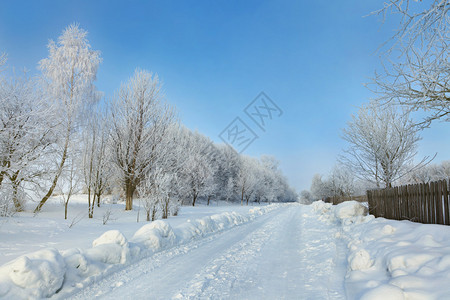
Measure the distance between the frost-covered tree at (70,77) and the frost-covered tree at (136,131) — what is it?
6.62 feet

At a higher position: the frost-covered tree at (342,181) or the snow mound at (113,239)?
the frost-covered tree at (342,181)

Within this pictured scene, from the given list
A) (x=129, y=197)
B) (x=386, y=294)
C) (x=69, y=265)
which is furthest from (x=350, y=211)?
(x=129, y=197)

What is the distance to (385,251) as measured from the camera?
14.4ft

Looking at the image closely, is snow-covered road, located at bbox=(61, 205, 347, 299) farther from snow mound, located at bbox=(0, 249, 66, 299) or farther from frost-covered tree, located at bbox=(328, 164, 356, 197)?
frost-covered tree, located at bbox=(328, 164, 356, 197)

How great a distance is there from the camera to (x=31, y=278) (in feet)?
10.3

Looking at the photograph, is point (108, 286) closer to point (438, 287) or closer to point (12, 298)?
point (12, 298)

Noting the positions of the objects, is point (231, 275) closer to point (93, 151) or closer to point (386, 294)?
point (386, 294)

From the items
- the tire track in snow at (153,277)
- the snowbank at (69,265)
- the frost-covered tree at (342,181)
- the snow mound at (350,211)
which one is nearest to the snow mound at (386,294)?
the tire track in snow at (153,277)

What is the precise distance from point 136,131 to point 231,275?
46.1ft

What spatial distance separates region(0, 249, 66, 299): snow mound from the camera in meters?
3.00

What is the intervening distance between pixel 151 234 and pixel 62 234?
340cm

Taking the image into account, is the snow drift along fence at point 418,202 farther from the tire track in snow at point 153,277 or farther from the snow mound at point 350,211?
the tire track in snow at point 153,277

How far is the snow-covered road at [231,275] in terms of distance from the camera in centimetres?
325

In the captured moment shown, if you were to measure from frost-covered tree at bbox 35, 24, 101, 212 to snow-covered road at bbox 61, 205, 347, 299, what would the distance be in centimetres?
1154
